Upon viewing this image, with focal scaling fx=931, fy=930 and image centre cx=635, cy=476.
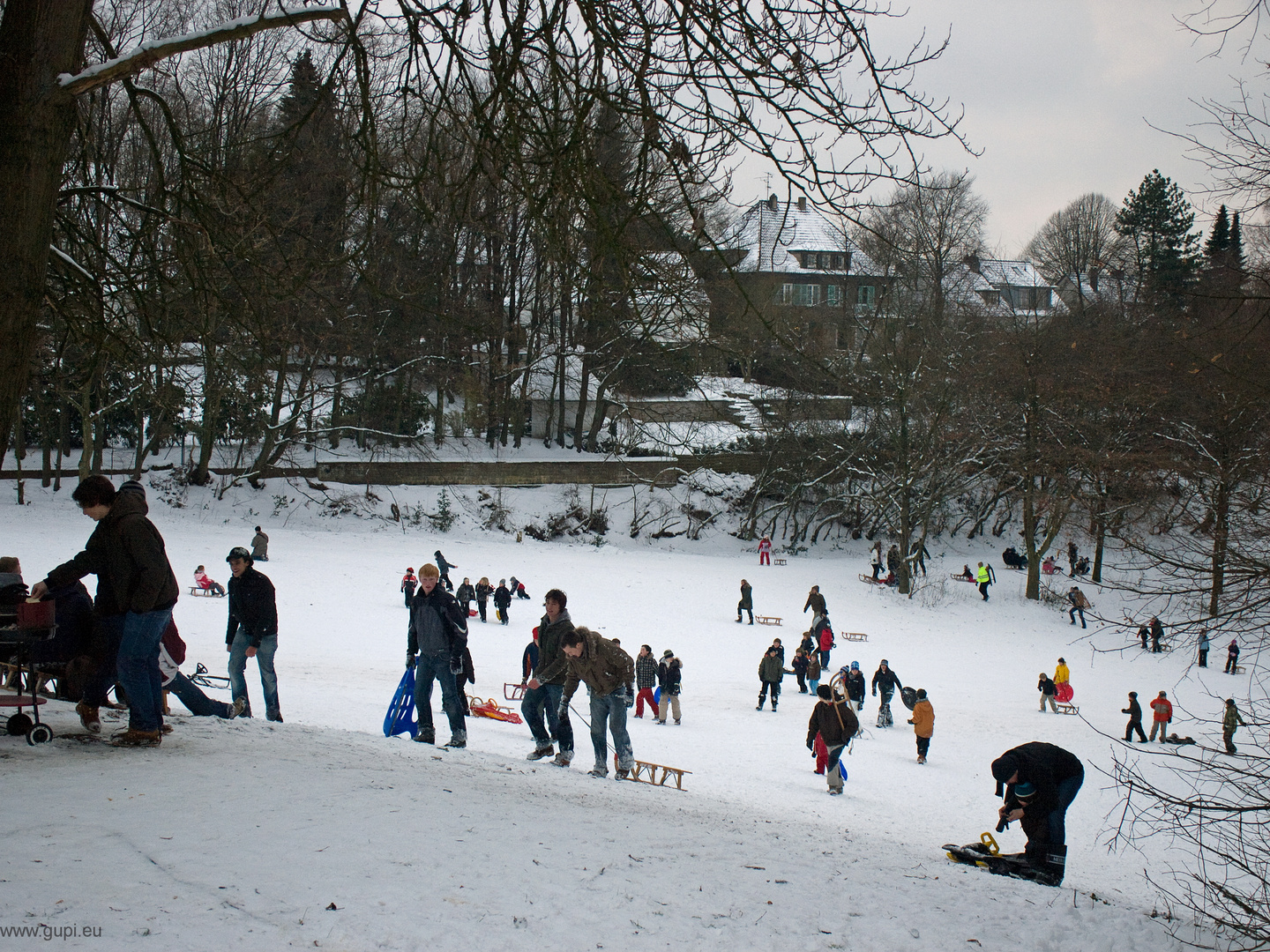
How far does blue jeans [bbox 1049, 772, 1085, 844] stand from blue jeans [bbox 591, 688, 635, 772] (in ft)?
11.5

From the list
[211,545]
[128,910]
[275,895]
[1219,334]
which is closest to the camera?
[128,910]

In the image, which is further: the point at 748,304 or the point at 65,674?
the point at 65,674

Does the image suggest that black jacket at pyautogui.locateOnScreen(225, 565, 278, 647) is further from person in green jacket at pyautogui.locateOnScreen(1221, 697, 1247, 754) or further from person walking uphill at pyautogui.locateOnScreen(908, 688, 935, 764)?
person walking uphill at pyautogui.locateOnScreen(908, 688, 935, 764)

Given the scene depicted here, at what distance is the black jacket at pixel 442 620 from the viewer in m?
7.94

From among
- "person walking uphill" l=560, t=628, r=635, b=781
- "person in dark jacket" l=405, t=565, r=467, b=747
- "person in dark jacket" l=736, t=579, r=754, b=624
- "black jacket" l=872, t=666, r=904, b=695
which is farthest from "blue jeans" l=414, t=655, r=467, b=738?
"person in dark jacket" l=736, t=579, r=754, b=624

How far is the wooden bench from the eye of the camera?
8605 millimetres

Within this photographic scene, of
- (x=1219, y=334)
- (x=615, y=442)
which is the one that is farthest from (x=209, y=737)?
(x=615, y=442)

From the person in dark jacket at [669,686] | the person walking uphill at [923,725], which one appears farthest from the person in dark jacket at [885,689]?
the person in dark jacket at [669,686]

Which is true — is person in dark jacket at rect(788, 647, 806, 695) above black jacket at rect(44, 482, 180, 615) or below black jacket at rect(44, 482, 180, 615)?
below

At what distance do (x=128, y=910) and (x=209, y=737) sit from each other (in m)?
3.18

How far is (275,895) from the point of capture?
354 cm

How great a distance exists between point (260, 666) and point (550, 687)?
2.61 m

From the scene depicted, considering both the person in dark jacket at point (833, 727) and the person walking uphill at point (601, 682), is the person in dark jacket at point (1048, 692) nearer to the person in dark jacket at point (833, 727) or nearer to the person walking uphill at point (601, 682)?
the person in dark jacket at point (833, 727)

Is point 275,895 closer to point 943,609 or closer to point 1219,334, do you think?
point 1219,334
